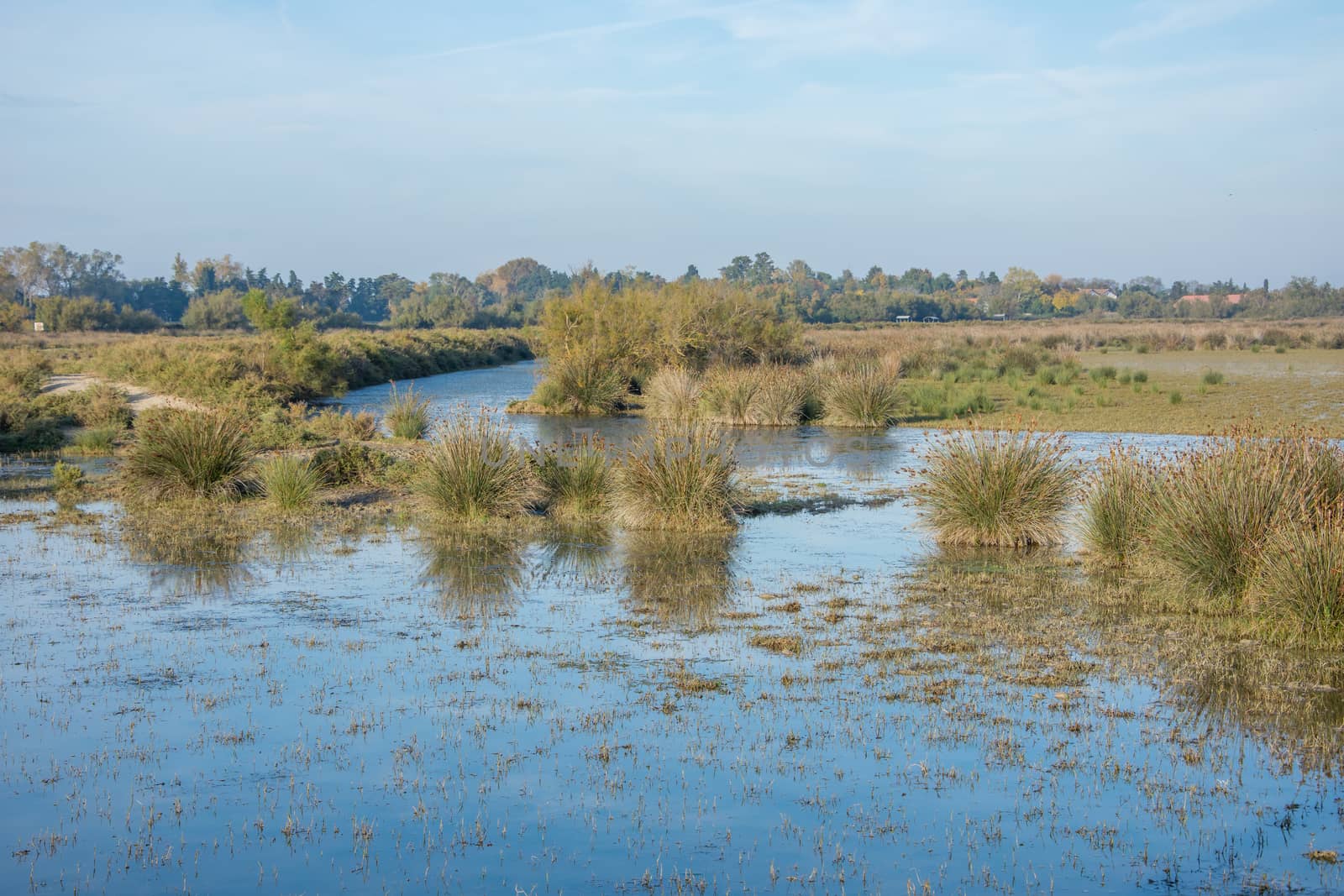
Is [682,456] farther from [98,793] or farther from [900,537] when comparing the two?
[98,793]

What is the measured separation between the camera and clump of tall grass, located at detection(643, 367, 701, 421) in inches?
1312

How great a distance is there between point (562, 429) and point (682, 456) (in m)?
15.8

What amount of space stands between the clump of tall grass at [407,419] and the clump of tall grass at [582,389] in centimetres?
957

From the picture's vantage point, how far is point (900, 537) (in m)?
15.6

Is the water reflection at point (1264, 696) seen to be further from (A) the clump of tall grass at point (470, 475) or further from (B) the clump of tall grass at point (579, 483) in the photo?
(A) the clump of tall grass at point (470, 475)

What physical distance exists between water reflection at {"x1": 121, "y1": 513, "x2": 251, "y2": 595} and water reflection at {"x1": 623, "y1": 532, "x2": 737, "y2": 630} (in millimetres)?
4300

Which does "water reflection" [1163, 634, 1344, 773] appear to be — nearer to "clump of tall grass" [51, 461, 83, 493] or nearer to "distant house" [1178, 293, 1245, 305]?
"clump of tall grass" [51, 461, 83, 493]

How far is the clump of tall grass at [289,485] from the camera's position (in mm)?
17219

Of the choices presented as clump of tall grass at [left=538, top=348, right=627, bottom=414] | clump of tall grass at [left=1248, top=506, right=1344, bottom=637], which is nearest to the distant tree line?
clump of tall grass at [left=538, top=348, right=627, bottom=414]

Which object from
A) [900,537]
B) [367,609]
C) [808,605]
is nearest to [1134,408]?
[900,537]

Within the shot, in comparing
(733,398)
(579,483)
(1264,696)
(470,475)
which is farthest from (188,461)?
(733,398)

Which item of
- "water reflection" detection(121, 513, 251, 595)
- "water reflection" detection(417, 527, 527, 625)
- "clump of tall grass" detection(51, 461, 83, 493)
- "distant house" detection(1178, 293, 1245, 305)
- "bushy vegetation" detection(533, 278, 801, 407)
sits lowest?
"water reflection" detection(417, 527, 527, 625)

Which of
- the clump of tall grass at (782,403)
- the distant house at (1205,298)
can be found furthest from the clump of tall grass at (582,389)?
the distant house at (1205,298)

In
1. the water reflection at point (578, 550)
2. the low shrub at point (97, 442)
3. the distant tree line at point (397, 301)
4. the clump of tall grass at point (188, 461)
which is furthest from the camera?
the distant tree line at point (397, 301)
